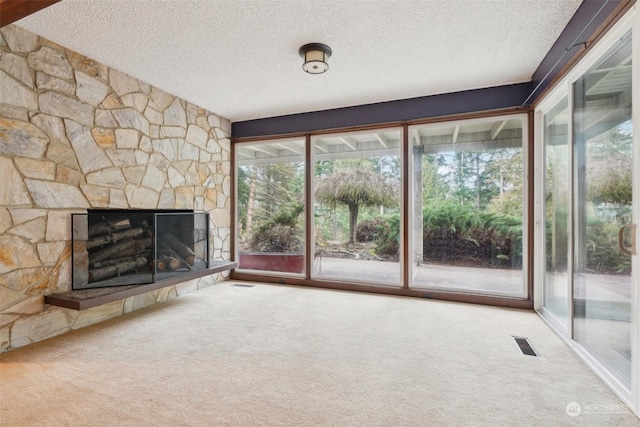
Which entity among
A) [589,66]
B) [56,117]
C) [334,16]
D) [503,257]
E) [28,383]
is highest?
[334,16]

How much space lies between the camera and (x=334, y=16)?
2367 mm

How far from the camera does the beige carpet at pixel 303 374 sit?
5.38ft

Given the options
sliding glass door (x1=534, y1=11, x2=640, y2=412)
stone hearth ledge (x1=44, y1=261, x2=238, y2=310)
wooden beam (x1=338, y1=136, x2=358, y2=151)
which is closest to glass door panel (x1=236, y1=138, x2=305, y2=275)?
wooden beam (x1=338, y1=136, x2=358, y2=151)

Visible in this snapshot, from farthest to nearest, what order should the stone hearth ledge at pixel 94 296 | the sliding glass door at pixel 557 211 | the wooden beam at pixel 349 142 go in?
the wooden beam at pixel 349 142
the sliding glass door at pixel 557 211
the stone hearth ledge at pixel 94 296

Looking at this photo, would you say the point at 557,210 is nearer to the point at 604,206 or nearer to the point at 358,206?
the point at 604,206

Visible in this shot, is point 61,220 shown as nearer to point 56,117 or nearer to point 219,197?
point 56,117

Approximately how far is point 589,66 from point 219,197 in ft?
14.4

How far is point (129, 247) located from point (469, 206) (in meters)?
3.86

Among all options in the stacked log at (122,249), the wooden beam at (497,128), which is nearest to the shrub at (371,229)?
the wooden beam at (497,128)

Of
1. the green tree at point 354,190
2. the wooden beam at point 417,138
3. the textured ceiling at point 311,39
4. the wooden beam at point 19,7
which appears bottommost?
the green tree at point 354,190

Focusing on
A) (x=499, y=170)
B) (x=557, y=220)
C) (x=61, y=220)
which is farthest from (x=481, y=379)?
(x=61, y=220)

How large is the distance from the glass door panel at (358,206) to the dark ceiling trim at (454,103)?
22 cm

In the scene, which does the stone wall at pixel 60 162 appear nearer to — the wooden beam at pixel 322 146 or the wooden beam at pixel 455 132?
Result: the wooden beam at pixel 322 146

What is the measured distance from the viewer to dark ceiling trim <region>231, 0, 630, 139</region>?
7.25 feet
